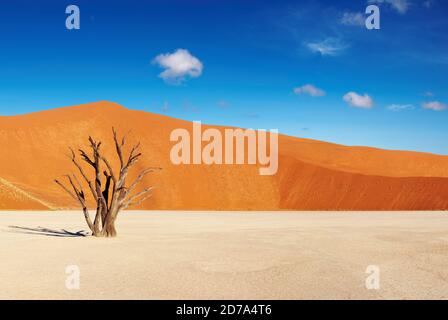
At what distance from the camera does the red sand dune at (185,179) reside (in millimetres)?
53938

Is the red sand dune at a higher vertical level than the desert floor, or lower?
higher

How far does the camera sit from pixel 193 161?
6278 centimetres

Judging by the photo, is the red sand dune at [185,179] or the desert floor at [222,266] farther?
the red sand dune at [185,179]

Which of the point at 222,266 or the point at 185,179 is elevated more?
the point at 185,179

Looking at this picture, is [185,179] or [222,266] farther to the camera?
[185,179]

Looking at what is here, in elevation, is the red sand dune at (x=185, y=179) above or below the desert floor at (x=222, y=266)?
above

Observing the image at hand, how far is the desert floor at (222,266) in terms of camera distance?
8.55 metres

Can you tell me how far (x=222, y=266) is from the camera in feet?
37.8

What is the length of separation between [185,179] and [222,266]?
155 ft

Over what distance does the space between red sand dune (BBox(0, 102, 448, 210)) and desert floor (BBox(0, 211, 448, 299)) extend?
110 ft

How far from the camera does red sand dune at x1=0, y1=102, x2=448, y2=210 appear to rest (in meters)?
53.9

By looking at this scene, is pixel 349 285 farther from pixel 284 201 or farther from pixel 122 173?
pixel 284 201

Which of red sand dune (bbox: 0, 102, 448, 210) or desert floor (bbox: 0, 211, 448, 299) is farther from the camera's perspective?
red sand dune (bbox: 0, 102, 448, 210)

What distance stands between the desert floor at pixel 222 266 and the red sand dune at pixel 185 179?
110ft
